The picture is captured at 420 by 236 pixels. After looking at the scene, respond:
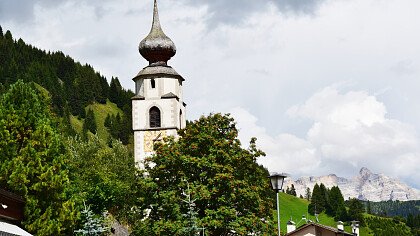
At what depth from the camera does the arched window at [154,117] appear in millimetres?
50969

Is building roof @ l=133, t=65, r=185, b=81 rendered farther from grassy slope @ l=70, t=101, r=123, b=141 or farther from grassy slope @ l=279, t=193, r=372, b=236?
grassy slope @ l=70, t=101, r=123, b=141

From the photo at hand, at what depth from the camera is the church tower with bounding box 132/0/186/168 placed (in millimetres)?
50281

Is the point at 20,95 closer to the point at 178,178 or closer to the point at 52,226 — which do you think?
the point at 52,226

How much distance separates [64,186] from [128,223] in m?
18.7

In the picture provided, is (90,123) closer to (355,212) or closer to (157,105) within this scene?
(355,212)

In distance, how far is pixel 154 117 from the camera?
51.2 meters

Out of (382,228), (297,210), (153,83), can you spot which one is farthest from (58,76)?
(153,83)

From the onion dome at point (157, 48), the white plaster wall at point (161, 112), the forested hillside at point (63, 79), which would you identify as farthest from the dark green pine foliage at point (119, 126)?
the white plaster wall at point (161, 112)

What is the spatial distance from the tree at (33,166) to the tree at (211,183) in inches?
221

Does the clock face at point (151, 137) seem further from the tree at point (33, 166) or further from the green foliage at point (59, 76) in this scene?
the green foliage at point (59, 76)

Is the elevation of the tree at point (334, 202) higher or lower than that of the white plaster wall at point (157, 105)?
lower

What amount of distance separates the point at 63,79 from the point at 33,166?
5840 inches

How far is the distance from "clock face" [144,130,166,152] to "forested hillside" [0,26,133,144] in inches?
3777

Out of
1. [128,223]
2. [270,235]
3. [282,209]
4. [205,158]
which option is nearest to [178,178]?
[205,158]
